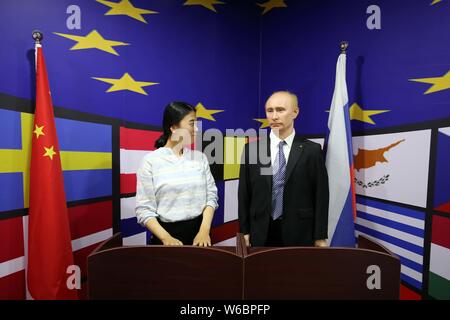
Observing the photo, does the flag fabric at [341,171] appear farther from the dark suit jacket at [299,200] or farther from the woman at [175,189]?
the woman at [175,189]

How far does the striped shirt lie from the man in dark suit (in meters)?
0.34

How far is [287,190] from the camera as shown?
1592mm

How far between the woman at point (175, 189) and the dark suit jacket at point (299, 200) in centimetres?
29

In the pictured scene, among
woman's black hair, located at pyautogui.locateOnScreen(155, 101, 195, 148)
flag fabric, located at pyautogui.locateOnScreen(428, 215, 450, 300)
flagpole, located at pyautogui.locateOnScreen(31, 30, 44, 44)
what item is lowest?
flag fabric, located at pyautogui.locateOnScreen(428, 215, 450, 300)

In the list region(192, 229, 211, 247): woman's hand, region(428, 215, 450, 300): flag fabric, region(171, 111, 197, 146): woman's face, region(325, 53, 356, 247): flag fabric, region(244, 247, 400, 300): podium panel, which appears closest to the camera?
region(244, 247, 400, 300): podium panel

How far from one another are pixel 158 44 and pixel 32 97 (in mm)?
1053

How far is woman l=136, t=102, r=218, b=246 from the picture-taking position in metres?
1.50

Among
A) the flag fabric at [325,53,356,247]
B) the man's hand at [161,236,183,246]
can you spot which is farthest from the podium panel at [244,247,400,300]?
the flag fabric at [325,53,356,247]

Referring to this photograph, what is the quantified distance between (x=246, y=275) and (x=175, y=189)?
66cm

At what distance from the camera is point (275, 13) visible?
2707 millimetres

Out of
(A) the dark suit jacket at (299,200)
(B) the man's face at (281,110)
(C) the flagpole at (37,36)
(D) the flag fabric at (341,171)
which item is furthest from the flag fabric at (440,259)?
(C) the flagpole at (37,36)

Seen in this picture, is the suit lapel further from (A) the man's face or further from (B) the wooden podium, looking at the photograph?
(B) the wooden podium

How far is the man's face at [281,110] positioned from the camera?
1604mm
